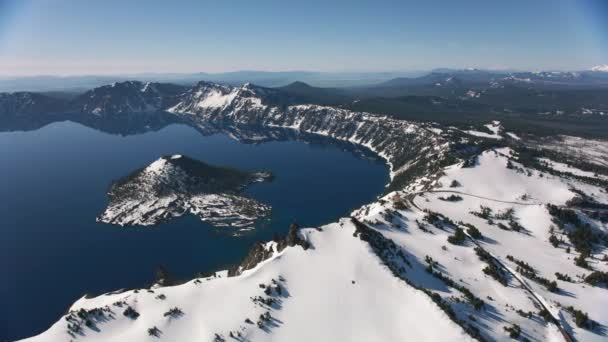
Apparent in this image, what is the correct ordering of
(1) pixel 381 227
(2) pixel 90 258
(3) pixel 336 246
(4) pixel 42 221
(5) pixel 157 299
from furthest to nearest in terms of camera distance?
(4) pixel 42 221
(2) pixel 90 258
(1) pixel 381 227
(3) pixel 336 246
(5) pixel 157 299

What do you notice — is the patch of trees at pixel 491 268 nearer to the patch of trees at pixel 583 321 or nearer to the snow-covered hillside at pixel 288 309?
the patch of trees at pixel 583 321

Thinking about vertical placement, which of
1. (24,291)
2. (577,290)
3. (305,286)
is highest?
(305,286)

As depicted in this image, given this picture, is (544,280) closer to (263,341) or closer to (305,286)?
(305,286)

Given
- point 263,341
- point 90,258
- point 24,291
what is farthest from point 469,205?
point 24,291

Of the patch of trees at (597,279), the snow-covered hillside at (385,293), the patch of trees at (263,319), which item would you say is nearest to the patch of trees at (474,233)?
the snow-covered hillside at (385,293)

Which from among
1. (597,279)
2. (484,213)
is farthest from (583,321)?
(484,213)

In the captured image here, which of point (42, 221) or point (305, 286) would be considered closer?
point (305, 286)
